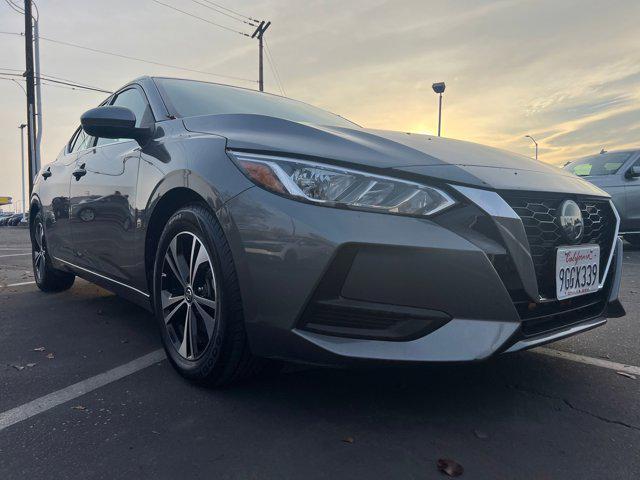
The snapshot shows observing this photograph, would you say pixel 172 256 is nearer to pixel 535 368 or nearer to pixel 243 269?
pixel 243 269

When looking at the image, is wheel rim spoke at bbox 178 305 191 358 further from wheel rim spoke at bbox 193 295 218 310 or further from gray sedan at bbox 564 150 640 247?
gray sedan at bbox 564 150 640 247

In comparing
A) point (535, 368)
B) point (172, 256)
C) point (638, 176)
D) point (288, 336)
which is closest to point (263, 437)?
point (288, 336)

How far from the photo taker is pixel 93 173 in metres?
3.12

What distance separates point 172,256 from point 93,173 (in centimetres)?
121

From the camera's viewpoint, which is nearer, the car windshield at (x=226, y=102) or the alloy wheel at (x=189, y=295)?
the alloy wheel at (x=189, y=295)

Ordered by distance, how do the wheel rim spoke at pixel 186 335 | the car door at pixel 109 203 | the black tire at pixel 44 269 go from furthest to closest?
the black tire at pixel 44 269 < the car door at pixel 109 203 < the wheel rim spoke at pixel 186 335

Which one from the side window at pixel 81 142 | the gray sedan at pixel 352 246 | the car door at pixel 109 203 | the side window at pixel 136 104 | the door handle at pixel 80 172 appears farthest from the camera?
the side window at pixel 81 142

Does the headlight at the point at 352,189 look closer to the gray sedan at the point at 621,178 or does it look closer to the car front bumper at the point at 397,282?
the car front bumper at the point at 397,282

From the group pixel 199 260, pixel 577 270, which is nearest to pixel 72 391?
pixel 199 260

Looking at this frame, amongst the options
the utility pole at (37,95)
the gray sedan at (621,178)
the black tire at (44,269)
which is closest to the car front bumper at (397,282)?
the black tire at (44,269)

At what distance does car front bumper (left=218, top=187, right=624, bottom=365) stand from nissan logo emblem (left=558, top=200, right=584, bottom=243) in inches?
12.2

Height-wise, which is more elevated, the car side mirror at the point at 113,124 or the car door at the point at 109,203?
the car side mirror at the point at 113,124

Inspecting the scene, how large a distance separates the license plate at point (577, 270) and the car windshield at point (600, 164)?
5.72 metres

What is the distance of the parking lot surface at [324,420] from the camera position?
1505mm
